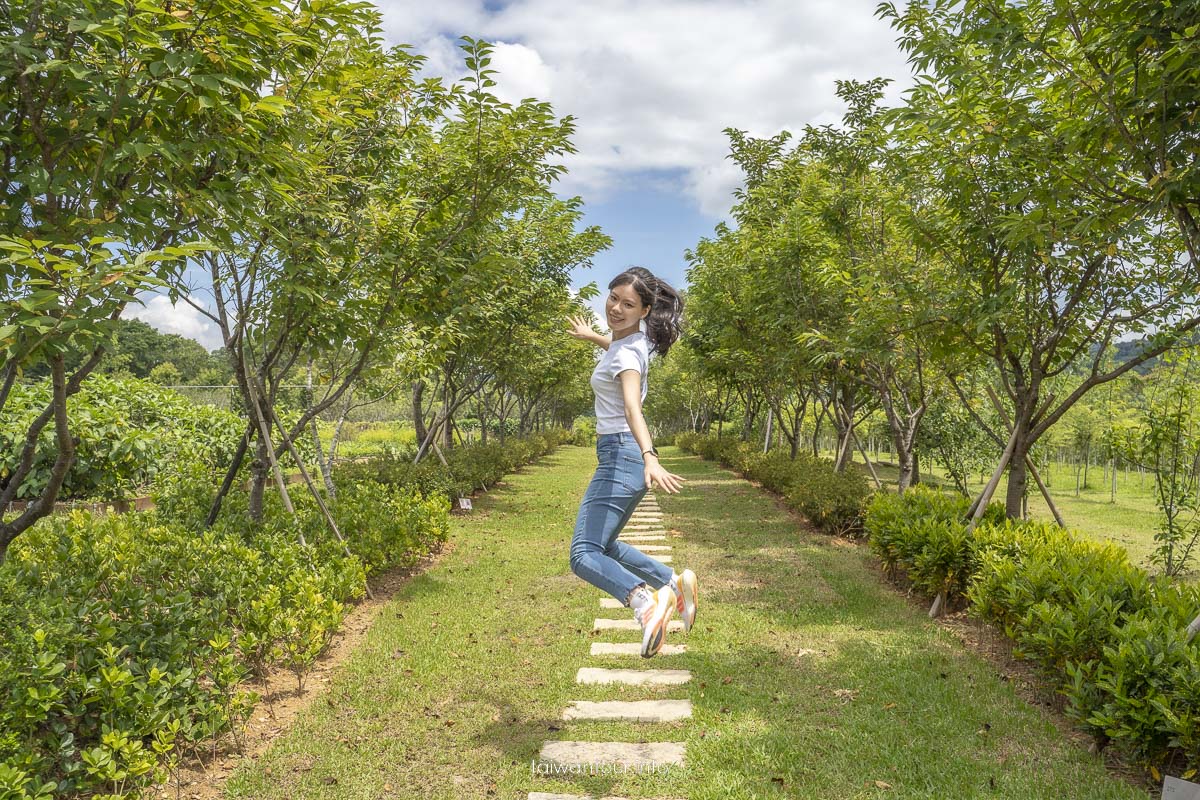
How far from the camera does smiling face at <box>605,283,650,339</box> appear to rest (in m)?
3.72

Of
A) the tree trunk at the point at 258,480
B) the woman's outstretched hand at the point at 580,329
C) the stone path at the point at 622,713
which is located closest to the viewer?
the stone path at the point at 622,713

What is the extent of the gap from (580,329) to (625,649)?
2.44 metres

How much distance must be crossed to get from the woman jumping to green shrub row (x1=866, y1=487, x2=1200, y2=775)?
1997 mm

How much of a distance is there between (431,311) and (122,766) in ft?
19.0

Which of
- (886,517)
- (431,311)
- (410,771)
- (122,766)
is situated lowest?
(410,771)

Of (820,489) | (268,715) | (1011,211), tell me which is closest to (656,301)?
(268,715)

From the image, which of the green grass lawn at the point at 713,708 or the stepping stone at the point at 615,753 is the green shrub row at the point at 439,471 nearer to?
the green grass lawn at the point at 713,708

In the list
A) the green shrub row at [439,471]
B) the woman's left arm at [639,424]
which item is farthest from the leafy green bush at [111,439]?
the woman's left arm at [639,424]

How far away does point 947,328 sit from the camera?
21.0 feet

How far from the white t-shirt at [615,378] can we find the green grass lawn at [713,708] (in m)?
1.66

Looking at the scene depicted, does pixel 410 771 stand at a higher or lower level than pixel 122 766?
lower

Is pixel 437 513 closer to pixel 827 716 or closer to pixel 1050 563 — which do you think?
pixel 827 716

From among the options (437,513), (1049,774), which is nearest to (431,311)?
(437,513)

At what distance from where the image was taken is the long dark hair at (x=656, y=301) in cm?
377
